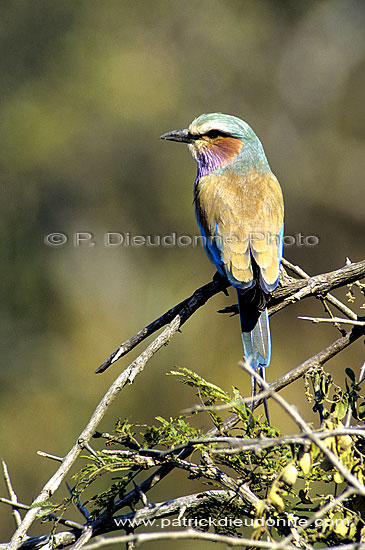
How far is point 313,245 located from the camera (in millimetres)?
4855

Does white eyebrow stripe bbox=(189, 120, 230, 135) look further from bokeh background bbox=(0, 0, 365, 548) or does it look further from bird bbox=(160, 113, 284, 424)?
bokeh background bbox=(0, 0, 365, 548)

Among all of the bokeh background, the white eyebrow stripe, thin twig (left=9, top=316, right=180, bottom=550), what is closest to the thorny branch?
thin twig (left=9, top=316, right=180, bottom=550)

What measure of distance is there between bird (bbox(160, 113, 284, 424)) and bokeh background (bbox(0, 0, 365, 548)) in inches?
65.8

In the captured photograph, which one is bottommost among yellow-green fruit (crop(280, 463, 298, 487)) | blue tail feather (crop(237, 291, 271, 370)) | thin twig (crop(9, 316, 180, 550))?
yellow-green fruit (crop(280, 463, 298, 487))

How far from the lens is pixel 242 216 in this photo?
258 cm

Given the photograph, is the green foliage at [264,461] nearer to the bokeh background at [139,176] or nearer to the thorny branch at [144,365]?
the thorny branch at [144,365]

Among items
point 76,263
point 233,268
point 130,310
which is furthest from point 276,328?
point 233,268

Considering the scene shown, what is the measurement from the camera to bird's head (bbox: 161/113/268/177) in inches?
122

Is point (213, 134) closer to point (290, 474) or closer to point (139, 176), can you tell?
point (139, 176)

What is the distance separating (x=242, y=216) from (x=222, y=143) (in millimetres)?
698

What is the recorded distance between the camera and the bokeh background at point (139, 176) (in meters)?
4.53

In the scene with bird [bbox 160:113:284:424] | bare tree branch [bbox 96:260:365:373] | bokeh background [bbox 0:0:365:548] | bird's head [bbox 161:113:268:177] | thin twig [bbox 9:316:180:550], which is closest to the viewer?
thin twig [bbox 9:316:180:550]

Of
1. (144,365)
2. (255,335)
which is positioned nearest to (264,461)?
(144,365)

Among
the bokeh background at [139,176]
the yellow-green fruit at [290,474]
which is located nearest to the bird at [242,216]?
the yellow-green fruit at [290,474]
